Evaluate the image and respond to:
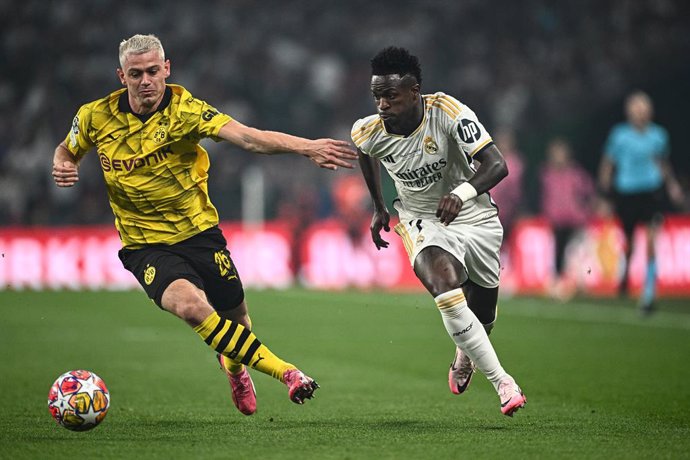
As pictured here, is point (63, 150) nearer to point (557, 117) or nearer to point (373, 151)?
point (373, 151)

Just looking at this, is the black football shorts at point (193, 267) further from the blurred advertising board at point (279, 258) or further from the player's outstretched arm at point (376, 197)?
the blurred advertising board at point (279, 258)

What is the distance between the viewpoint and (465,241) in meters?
7.15

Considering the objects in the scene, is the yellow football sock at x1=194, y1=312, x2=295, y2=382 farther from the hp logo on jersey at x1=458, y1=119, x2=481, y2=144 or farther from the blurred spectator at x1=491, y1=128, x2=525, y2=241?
the blurred spectator at x1=491, y1=128, x2=525, y2=241

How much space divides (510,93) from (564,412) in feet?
56.4

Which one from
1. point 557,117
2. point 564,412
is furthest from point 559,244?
point 564,412

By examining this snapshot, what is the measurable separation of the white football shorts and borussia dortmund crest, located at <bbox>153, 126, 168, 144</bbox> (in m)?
1.62

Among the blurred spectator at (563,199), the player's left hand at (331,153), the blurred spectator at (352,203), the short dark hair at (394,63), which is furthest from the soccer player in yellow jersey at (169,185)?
the blurred spectator at (352,203)

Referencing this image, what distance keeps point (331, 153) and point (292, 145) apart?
28 cm

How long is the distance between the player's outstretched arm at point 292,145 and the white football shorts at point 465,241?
44.5 inches

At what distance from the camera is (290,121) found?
2300 cm

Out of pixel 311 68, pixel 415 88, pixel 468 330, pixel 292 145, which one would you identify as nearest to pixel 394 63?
pixel 415 88

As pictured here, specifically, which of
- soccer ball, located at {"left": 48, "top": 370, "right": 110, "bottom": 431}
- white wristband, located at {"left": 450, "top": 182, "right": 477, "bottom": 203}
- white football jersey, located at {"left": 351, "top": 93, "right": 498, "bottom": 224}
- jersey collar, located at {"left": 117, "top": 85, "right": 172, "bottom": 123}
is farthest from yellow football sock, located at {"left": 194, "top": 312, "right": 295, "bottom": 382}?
white football jersey, located at {"left": 351, "top": 93, "right": 498, "bottom": 224}

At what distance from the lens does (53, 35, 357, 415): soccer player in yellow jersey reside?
642 centimetres

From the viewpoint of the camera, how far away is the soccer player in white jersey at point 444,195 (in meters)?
6.68
